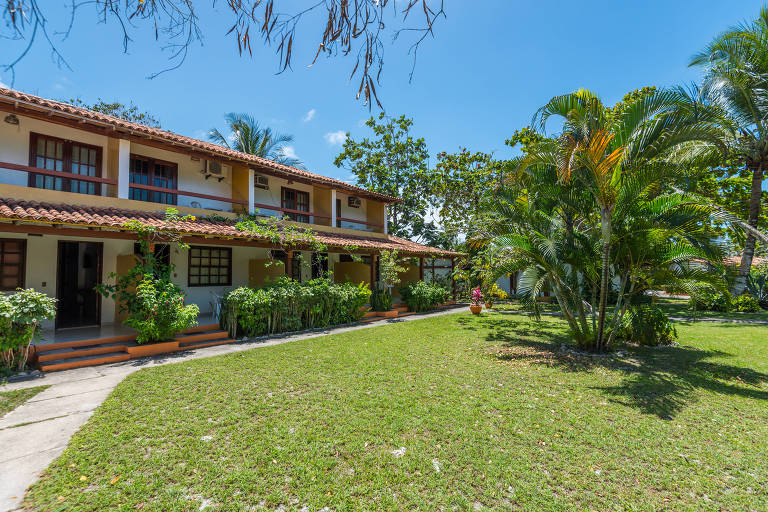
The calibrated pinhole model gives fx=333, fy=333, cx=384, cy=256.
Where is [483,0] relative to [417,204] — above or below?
below

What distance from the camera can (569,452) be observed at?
3.49m

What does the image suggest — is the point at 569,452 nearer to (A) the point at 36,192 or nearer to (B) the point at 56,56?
(B) the point at 56,56

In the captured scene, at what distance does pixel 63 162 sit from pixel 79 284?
3.61 meters

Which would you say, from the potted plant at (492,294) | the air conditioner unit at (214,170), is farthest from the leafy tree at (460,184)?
the air conditioner unit at (214,170)

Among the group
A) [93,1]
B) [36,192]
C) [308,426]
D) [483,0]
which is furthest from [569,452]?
[36,192]

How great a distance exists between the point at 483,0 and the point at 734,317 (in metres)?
18.1

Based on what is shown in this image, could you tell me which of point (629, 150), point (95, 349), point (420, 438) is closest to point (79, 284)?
point (95, 349)

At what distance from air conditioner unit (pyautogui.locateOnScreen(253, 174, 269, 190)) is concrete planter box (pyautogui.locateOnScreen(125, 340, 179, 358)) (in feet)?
24.1

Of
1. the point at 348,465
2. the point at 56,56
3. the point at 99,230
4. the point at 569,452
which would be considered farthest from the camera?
the point at 99,230

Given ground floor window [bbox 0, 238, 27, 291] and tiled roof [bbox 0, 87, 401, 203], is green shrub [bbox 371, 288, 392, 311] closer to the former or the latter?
tiled roof [bbox 0, 87, 401, 203]

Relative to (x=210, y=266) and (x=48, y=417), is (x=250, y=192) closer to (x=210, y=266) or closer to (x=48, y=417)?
(x=210, y=266)

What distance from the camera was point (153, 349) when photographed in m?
7.56

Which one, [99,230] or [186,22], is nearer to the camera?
[186,22]

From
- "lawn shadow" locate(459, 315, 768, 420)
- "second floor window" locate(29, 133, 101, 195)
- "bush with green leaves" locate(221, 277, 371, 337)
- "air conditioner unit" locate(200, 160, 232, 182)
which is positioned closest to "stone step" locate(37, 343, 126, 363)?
"bush with green leaves" locate(221, 277, 371, 337)
